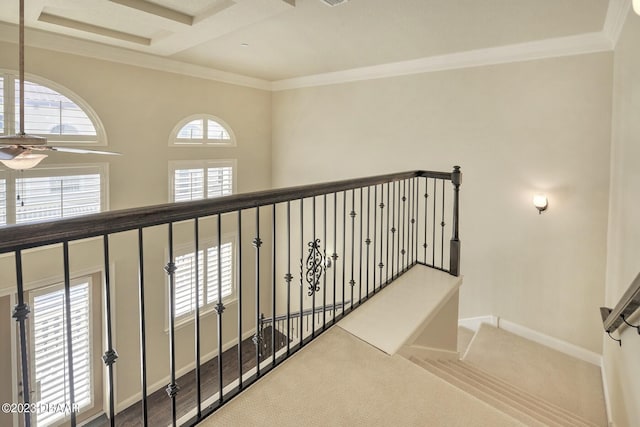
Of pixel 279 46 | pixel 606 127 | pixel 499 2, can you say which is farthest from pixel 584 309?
pixel 279 46

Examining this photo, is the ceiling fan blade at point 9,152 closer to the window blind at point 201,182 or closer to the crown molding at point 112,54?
the crown molding at point 112,54

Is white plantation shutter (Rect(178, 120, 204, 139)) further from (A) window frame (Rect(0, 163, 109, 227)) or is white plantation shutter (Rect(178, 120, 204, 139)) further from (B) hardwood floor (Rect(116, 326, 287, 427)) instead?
(B) hardwood floor (Rect(116, 326, 287, 427))

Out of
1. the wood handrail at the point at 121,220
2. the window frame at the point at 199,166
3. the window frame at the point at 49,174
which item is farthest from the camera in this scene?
the window frame at the point at 199,166

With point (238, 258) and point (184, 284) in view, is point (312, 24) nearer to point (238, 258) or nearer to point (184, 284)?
point (238, 258)

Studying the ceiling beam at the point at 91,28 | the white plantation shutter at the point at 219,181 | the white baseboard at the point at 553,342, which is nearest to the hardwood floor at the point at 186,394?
the white plantation shutter at the point at 219,181

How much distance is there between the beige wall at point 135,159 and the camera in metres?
4.45

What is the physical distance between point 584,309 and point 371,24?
383cm

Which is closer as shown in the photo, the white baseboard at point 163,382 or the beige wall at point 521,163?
the beige wall at point 521,163

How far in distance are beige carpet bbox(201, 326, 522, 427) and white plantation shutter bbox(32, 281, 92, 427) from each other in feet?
11.8

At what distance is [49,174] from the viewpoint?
174 inches

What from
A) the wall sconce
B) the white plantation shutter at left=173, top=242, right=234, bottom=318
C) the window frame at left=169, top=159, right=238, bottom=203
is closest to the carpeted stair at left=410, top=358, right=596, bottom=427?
the wall sconce

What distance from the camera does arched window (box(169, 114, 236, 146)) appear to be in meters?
5.74

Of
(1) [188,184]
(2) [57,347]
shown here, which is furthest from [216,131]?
(2) [57,347]

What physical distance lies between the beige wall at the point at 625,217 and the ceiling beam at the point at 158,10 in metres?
3.81
